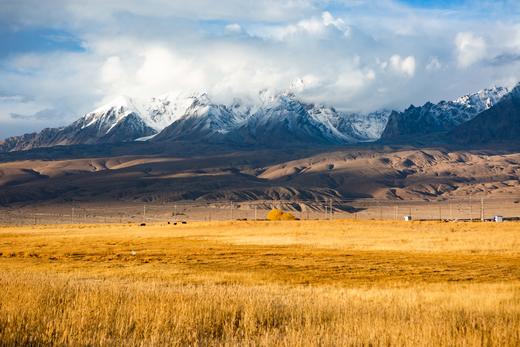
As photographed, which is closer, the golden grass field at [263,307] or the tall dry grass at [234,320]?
the tall dry grass at [234,320]

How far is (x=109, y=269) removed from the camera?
34031mm

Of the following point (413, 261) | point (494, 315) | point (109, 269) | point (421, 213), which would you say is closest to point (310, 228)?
point (413, 261)

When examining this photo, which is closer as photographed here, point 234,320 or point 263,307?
point 234,320

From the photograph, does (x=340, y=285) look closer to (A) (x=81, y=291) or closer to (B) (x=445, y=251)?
(A) (x=81, y=291)

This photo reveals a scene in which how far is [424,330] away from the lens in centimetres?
1238

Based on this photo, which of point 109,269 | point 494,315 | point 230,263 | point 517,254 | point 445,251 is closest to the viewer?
point 494,315

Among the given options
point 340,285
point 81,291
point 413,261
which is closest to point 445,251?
point 413,261

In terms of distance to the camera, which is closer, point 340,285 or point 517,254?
point 340,285

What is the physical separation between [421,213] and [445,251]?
139 metres

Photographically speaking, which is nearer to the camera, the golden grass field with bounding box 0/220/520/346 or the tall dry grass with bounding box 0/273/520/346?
the tall dry grass with bounding box 0/273/520/346

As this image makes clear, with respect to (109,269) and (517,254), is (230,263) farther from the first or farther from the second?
(517,254)

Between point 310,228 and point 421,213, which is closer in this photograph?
point 310,228

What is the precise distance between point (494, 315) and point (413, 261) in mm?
26082

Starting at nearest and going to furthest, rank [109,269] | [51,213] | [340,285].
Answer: [340,285] → [109,269] → [51,213]
